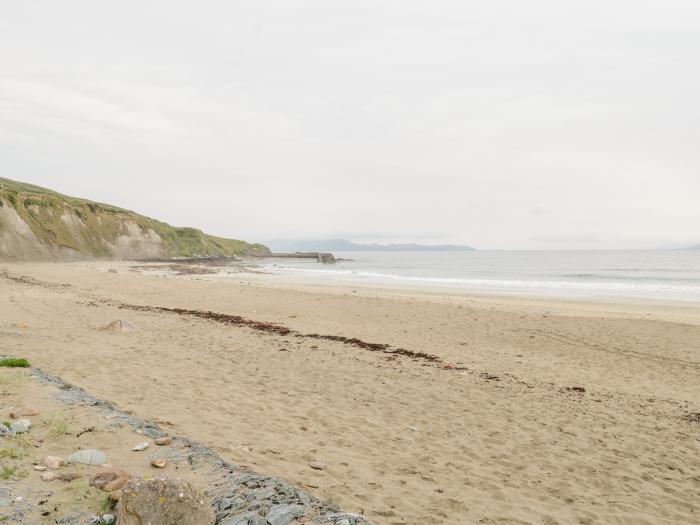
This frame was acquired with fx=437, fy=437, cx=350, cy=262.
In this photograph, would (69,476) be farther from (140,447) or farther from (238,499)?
(238,499)

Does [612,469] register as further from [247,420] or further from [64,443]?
[64,443]

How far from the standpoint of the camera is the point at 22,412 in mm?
5750

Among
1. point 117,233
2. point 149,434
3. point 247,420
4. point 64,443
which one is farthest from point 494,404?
point 117,233

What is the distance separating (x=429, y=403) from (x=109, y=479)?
5769 mm

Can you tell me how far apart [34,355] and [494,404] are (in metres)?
9.82

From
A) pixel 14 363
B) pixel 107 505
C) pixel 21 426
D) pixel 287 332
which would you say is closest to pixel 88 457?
pixel 107 505

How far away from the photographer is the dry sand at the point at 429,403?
5117 millimetres

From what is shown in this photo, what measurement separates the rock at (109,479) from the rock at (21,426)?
1.64 metres

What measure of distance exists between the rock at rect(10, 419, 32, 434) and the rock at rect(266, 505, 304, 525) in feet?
11.5

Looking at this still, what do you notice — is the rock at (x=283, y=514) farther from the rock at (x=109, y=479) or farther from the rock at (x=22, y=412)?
the rock at (x=22, y=412)

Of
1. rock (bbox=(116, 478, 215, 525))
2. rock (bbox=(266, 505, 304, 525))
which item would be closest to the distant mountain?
rock (bbox=(116, 478, 215, 525))

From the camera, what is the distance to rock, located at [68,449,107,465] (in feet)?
15.1

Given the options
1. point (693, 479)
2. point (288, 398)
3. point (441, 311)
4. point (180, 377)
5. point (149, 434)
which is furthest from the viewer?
point (441, 311)

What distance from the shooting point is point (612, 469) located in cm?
603
